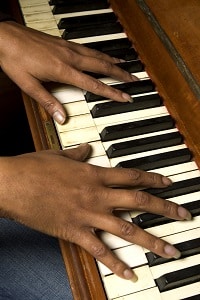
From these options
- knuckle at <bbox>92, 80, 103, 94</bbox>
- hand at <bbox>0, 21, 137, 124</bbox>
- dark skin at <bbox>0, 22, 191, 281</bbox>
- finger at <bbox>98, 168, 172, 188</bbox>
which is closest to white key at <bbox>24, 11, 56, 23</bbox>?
hand at <bbox>0, 21, 137, 124</bbox>

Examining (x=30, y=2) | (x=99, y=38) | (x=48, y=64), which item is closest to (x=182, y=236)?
(x=48, y=64)

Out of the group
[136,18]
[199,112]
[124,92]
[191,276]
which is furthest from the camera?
[136,18]

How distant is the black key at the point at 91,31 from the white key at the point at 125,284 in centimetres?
85

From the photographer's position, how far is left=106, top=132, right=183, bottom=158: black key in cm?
126

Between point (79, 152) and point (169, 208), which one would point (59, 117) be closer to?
point (79, 152)

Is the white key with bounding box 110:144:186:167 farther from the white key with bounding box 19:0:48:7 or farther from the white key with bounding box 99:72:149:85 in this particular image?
the white key with bounding box 19:0:48:7

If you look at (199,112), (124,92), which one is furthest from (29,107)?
(199,112)

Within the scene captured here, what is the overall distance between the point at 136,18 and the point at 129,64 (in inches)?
6.8

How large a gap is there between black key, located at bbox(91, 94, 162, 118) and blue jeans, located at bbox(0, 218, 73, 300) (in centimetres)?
47

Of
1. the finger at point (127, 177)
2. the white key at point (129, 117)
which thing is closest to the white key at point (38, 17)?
the white key at point (129, 117)

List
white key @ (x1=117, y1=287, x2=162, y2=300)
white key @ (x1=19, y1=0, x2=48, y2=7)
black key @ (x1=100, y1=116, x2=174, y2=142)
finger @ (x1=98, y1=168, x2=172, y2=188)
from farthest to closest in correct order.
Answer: white key @ (x1=19, y1=0, x2=48, y2=7), black key @ (x1=100, y1=116, x2=174, y2=142), finger @ (x1=98, y1=168, x2=172, y2=188), white key @ (x1=117, y1=287, x2=162, y2=300)

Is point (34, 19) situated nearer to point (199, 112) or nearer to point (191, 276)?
point (199, 112)

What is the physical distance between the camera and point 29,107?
142cm

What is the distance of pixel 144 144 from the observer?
4.21 ft
